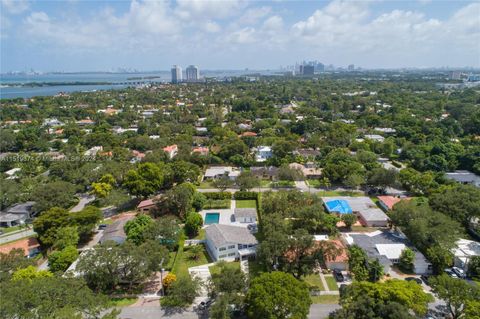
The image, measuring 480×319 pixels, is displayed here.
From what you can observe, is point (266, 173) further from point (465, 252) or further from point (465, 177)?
point (465, 177)

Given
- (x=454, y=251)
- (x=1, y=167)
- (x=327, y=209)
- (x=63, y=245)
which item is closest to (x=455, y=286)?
(x=454, y=251)

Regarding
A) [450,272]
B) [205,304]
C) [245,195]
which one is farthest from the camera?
[245,195]

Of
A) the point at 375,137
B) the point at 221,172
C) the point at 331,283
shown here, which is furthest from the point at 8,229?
the point at 375,137

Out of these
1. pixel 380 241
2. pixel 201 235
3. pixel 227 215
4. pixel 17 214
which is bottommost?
pixel 201 235

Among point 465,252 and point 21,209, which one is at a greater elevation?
point 21,209

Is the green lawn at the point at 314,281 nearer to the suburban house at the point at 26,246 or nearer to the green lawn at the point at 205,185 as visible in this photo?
the green lawn at the point at 205,185

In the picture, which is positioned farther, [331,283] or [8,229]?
[8,229]
